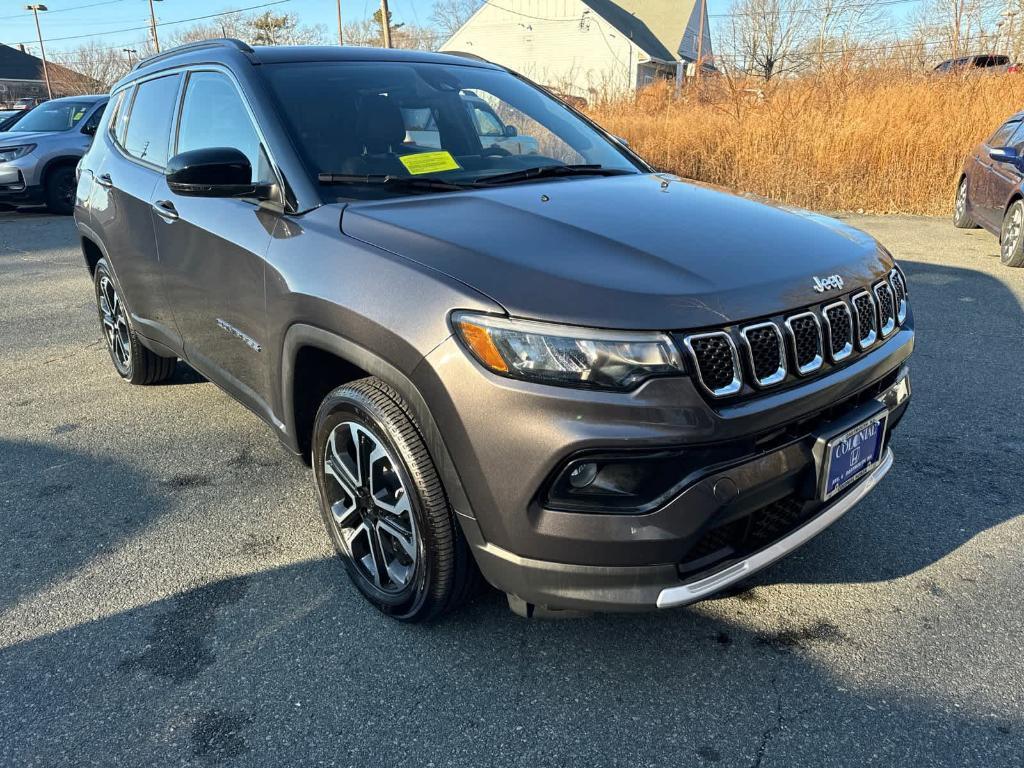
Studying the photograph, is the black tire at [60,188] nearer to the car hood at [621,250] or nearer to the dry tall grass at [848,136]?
the dry tall grass at [848,136]

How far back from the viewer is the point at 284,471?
356cm

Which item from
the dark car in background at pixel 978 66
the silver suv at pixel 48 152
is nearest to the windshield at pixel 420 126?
the silver suv at pixel 48 152

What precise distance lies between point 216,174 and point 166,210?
0.90 meters

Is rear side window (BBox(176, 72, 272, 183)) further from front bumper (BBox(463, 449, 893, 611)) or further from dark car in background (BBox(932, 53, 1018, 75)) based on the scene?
dark car in background (BBox(932, 53, 1018, 75))

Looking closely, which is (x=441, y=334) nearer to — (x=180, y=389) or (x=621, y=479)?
(x=621, y=479)

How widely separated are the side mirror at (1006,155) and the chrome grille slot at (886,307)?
6431mm

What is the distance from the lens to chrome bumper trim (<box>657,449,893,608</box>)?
1920 mm

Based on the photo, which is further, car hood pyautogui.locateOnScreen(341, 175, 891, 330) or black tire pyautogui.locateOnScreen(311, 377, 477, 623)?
black tire pyautogui.locateOnScreen(311, 377, 477, 623)

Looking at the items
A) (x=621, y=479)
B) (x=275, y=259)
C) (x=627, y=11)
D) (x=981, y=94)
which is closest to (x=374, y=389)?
(x=275, y=259)

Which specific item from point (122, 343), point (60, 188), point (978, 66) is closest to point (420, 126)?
point (122, 343)

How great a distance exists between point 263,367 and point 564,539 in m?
1.45

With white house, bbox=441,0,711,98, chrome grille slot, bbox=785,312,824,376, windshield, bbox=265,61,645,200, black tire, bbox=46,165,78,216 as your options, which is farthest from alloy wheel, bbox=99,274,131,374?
white house, bbox=441,0,711,98

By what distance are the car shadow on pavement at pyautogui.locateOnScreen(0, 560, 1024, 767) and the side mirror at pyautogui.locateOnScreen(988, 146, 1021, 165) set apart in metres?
7.06

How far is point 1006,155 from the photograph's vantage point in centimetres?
757
